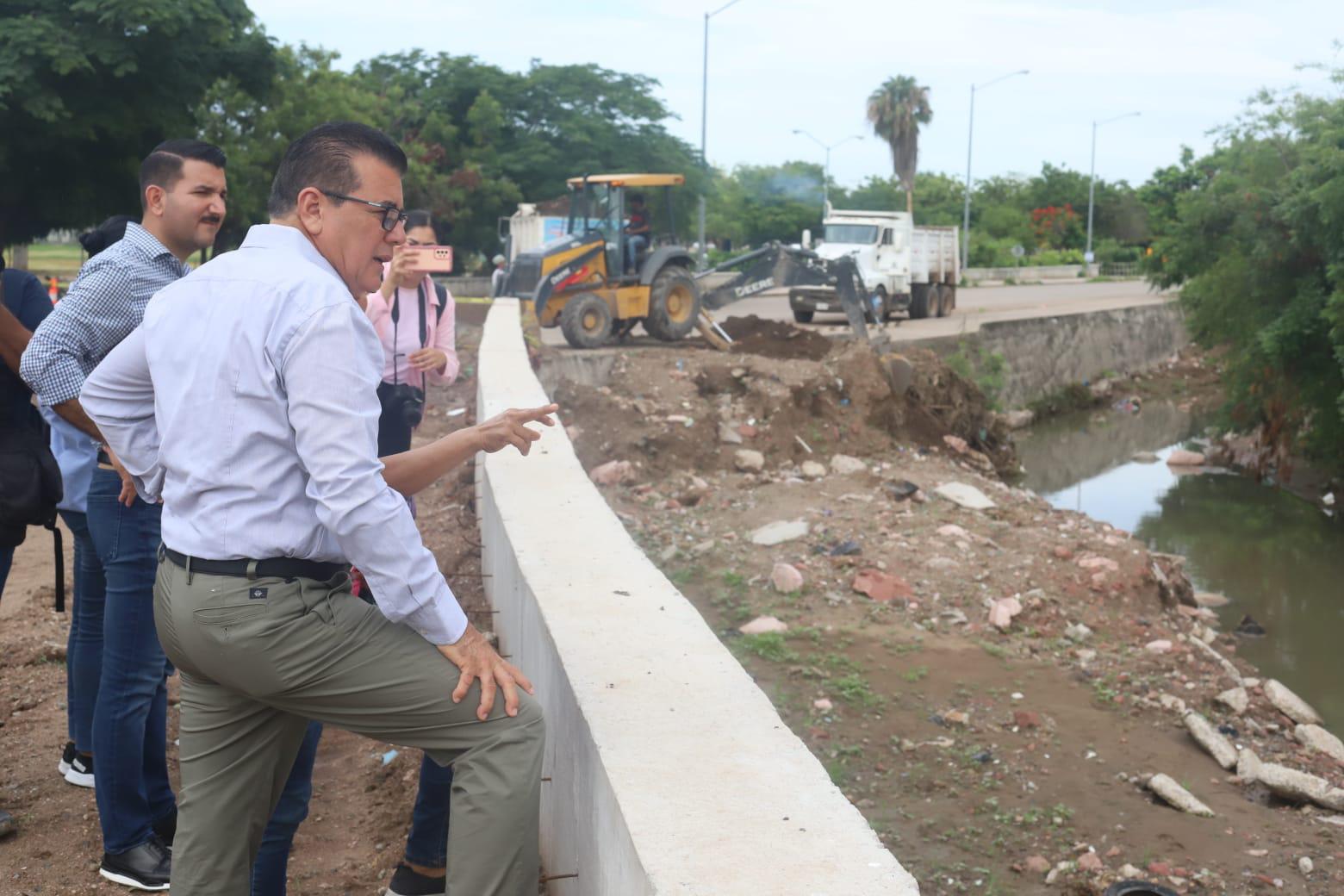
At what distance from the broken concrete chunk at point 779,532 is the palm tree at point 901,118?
48.8 meters

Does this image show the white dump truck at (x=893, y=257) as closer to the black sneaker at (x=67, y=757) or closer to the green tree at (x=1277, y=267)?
the green tree at (x=1277, y=267)

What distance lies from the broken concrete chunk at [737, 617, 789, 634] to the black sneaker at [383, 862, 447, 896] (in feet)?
14.1

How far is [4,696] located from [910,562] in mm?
5353

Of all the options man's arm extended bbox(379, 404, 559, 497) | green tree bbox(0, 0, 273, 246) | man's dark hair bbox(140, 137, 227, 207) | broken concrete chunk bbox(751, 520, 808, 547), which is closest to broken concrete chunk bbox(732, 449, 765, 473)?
broken concrete chunk bbox(751, 520, 808, 547)

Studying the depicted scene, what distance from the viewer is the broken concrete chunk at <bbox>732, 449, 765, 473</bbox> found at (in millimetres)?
11539

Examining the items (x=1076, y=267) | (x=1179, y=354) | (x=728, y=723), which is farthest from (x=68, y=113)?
(x=1076, y=267)

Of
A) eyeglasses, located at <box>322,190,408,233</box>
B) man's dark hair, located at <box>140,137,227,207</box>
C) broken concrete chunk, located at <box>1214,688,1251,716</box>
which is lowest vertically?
broken concrete chunk, located at <box>1214,688,1251,716</box>

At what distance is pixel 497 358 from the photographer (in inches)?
350

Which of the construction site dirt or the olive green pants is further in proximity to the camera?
the construction site dirt

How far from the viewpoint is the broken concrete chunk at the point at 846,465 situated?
11453 mm

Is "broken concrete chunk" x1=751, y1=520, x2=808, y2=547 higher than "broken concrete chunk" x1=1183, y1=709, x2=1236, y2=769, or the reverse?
"broken concrete chunk" x1=751, y1=520, x2=808, y2=547

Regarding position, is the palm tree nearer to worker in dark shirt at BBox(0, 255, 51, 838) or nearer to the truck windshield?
the truck windshield

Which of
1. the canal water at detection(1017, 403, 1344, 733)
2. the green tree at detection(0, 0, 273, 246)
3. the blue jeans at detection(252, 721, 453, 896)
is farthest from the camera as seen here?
the green tree at detection(0, 0, 273, 246)

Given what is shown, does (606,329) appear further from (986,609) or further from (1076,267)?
(1076,267)
